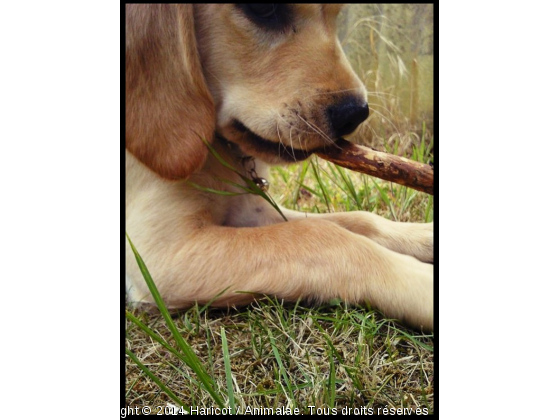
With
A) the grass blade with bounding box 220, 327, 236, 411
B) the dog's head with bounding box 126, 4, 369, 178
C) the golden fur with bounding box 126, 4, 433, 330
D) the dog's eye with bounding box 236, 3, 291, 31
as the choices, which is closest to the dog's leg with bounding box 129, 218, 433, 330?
the golden fur with bounding box 126, 4, 433, 330

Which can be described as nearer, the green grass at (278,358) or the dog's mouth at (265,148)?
the green grass at (278,358)

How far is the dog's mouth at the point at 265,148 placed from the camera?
1.45 meters

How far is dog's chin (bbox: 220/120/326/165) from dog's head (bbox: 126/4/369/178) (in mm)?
46

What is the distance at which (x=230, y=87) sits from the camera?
141 centimetres

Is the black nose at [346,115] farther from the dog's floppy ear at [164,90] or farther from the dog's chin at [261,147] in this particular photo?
the dog's floppy ear at [164,90]

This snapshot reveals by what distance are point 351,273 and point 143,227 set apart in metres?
0.59

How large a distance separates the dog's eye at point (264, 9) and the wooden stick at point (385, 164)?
37cm

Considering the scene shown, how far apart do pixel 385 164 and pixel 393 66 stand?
276 millimetres

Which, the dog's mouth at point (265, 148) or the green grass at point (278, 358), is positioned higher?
the dog's mouth at point (265, 148)

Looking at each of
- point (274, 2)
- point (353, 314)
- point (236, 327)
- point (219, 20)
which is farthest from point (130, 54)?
point (353, 314)

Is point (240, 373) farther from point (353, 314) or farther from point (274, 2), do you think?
point (274, 2)

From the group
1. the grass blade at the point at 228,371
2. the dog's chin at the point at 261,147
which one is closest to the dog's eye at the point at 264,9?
the dog's chin at the point at 261,147

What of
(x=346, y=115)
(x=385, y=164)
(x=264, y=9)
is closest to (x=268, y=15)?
(x=264, y=9)

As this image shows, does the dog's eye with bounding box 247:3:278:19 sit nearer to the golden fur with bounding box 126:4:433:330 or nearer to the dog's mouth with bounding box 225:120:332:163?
the golden fur with bounding box 126:4:433:330
